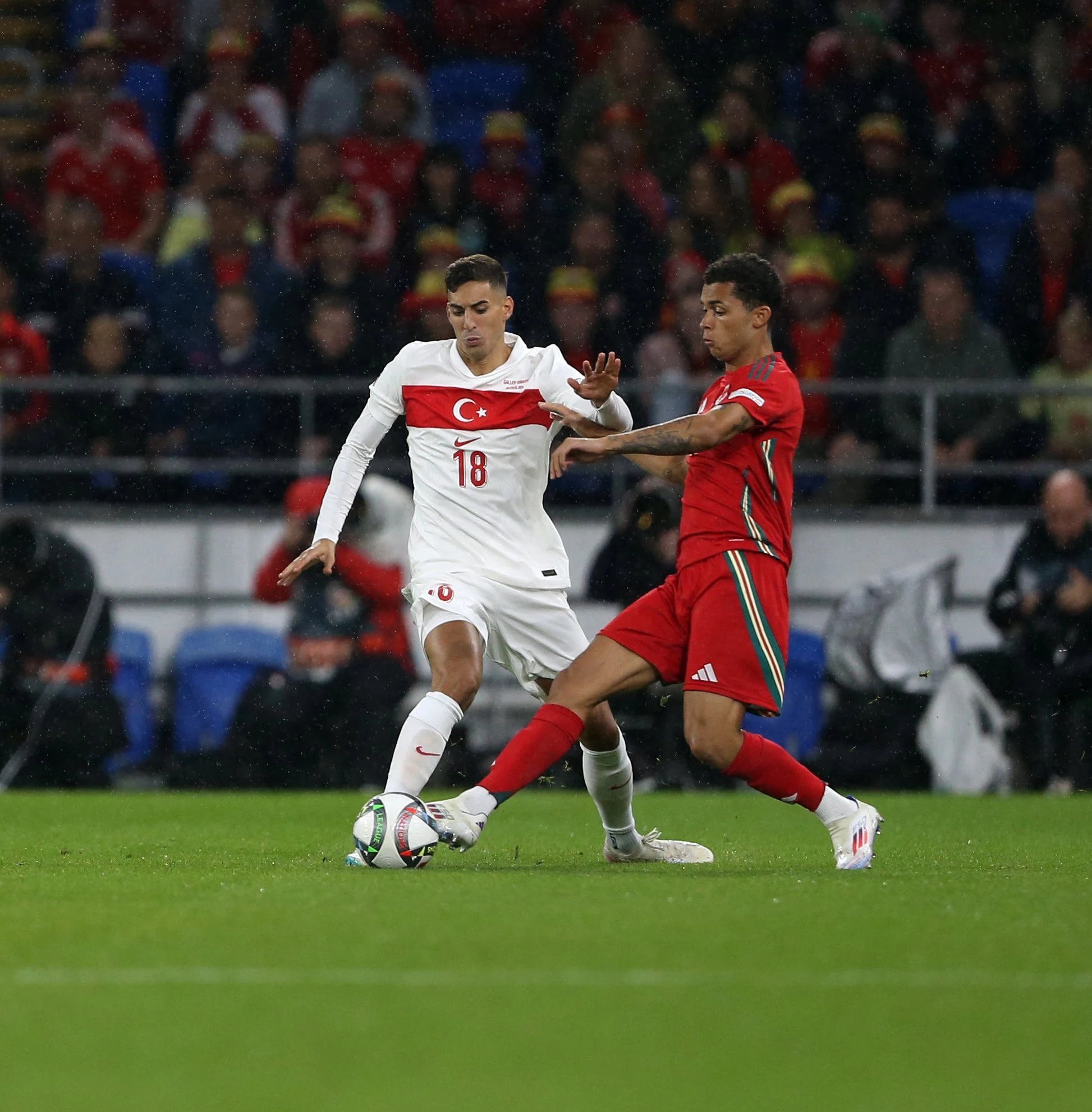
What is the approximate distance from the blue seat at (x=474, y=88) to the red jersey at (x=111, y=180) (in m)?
2.49

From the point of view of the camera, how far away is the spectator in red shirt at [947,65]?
54.0 ft

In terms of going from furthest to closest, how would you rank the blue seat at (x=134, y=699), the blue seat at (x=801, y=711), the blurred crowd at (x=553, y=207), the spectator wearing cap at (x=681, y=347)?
the spectator wearing cap at (x=681, y=347) → the blurred crowd at (x=553, y=207) → the blue seat at (x=134, y=699) → the blue seat at (x=801, y=711)

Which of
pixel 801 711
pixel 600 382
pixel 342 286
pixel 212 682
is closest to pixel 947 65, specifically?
pixel 342 286

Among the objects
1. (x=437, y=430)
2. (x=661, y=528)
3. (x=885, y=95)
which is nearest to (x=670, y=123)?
(x=885, y=95)

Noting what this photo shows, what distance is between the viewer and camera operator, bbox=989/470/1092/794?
1261 cm

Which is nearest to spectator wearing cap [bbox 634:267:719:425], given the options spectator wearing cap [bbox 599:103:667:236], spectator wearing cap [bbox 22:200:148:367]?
spectator wearing cap [bbox 599:103:667:236]

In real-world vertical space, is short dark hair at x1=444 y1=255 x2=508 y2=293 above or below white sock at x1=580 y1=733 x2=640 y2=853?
above

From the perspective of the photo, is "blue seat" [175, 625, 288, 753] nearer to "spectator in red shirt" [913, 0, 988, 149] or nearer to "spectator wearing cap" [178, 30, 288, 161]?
"spectator wearing cap" [178, 30, 288, 161]

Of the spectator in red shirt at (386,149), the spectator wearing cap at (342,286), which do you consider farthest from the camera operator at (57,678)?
the spectator in red shirt at (386,149)

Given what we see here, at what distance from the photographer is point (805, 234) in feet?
48.8

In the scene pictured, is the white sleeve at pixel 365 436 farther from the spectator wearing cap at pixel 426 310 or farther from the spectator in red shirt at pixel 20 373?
the spectator in red shirt at pixel 20 373

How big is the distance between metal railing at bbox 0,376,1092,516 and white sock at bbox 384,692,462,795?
20.5ft

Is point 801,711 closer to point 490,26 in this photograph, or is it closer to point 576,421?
point 576,421

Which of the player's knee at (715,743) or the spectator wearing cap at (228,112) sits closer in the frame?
the player's knee at (715,743)
